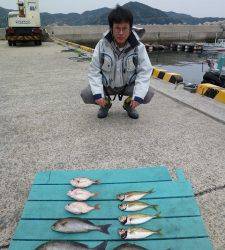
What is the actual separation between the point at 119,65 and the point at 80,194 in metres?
2.30

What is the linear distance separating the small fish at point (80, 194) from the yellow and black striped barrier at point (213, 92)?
13.5ft

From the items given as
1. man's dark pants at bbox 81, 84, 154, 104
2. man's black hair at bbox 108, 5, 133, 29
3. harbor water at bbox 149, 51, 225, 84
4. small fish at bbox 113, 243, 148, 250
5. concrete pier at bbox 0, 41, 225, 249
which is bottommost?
harbor water at bbox 149, 51, 225, 84

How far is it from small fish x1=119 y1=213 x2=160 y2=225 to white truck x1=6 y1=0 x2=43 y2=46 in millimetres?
20299

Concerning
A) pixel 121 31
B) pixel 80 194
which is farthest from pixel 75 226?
pixel 121 31

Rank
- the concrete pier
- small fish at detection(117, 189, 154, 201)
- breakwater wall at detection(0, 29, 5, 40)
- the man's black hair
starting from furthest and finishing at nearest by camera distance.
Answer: breakwater wall at detection(0, 29, 5, 40)
the man's black hair
the concrete pier
small fish at detection(117, 189, 154, 201)

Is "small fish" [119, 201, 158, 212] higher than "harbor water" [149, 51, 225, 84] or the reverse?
higher

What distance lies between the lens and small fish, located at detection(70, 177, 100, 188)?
278cm

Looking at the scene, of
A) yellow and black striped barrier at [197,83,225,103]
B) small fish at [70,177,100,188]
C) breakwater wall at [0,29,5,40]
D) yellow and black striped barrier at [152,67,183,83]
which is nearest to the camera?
small fish at [70,177,100,188]

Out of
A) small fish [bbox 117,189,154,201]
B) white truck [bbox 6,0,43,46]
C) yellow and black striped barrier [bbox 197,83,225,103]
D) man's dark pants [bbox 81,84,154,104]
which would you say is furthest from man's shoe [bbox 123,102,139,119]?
white truck [bbox 6,0,43,46]

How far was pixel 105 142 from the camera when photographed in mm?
4113

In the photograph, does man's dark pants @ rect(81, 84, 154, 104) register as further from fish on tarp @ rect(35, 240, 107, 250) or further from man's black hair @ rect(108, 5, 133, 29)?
fish on tarp @ rect(35, 240, 107, 250)

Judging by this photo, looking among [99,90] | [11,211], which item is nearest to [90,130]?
[99,90]

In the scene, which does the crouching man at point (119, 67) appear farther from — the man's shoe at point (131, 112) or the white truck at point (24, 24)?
the white truck at point (24, 24)

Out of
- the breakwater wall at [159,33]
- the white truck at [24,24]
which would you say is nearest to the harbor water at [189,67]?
the breakwater wall at [159,33]
